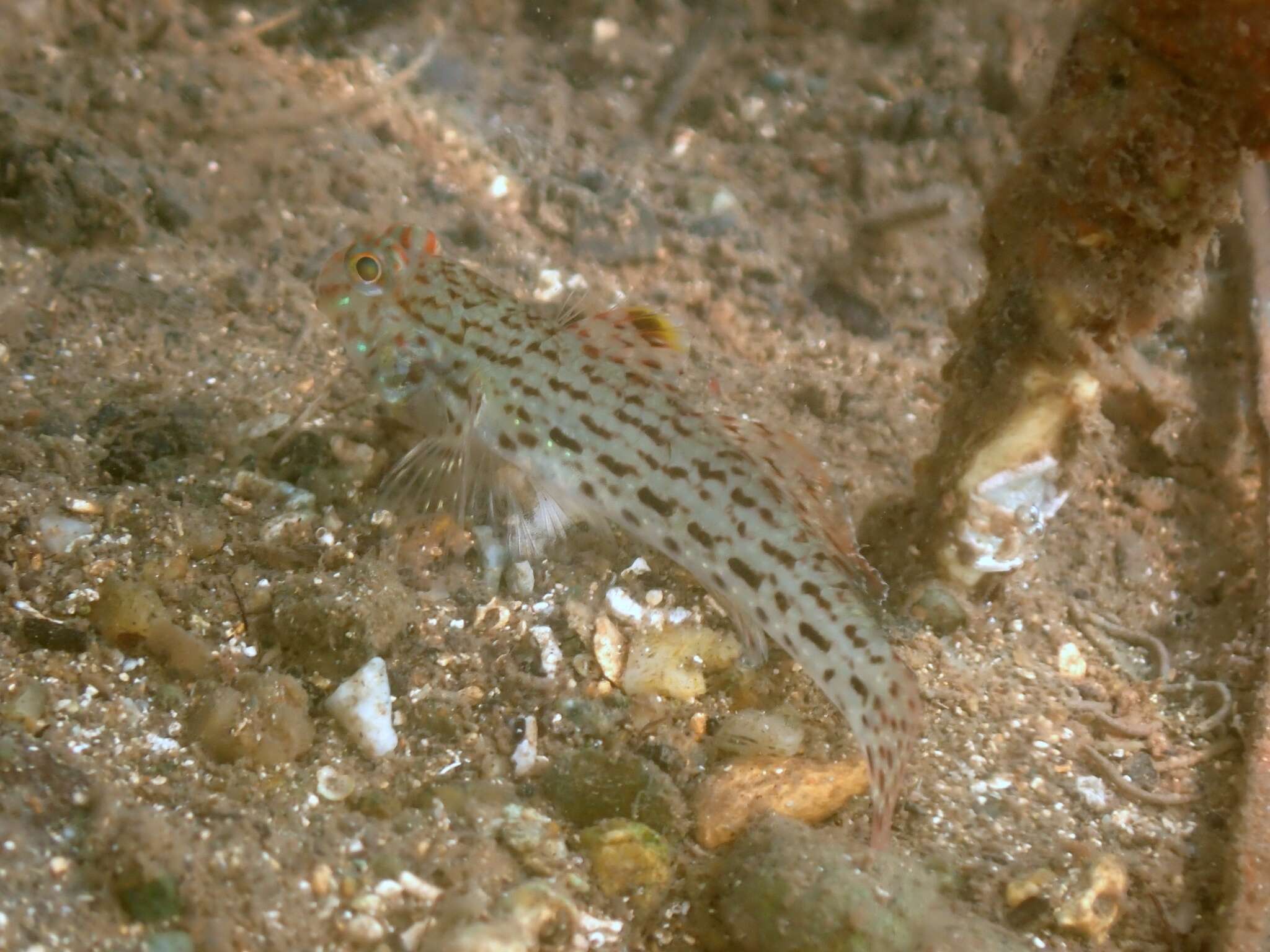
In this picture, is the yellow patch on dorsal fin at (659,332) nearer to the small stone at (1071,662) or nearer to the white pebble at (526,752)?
the white pebble at (526,752)

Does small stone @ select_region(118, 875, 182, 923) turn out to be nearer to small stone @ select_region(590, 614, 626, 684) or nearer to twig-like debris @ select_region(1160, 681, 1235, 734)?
small stone @ select_region(590, 614, 626, 684)

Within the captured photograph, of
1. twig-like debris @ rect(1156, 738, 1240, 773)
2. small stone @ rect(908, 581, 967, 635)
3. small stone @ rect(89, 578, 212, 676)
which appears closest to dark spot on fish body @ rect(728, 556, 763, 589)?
small stone @ rect(908, 581, 967, 635)

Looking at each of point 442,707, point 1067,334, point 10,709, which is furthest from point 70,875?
point 1067,334

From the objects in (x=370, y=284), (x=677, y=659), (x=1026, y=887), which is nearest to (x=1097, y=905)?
(x=1026, y=887)

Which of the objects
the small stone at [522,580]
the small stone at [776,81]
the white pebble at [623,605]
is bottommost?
the small stone at [522,580]

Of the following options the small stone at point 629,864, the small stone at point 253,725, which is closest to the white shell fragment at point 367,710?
the small stone at point 253,725

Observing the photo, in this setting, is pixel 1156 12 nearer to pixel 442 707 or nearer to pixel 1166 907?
pixel 1166 907

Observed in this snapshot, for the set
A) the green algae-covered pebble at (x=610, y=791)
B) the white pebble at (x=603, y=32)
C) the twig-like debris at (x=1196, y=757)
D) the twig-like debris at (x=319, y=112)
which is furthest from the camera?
the white pebble at (x=603, y=32)
